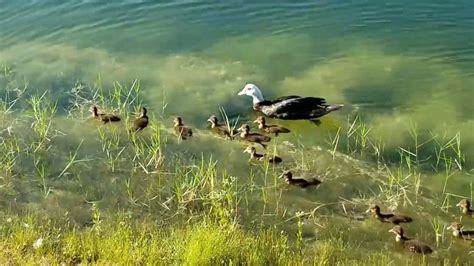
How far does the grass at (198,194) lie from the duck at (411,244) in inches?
3.0

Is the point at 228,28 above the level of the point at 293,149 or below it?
above

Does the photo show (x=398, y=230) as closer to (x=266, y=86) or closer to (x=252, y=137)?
(x=252, y=137)

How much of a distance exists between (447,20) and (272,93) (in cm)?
305

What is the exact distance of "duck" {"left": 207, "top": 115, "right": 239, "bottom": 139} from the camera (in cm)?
817

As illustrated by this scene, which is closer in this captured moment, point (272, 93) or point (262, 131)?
point (262, 131)

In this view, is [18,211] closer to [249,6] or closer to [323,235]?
[323,235]

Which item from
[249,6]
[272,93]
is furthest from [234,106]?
[249,6]

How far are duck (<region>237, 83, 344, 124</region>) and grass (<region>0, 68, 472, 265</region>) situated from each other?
357 millimetres

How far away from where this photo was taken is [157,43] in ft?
35.4

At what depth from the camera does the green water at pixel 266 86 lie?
7.00 m

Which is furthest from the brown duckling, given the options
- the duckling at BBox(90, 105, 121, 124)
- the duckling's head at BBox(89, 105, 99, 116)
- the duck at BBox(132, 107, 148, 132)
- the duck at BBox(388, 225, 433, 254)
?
the duckling's head at BBox(89, 105, 99, 116)

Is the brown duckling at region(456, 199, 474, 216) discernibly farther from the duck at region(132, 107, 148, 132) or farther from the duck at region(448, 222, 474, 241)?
the duck at region(132, 107, 148, 132)

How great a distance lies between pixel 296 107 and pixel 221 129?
0.95 meters

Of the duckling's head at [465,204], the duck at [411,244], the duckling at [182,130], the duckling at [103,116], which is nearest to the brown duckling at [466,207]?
the duckling's head at [465,204]
